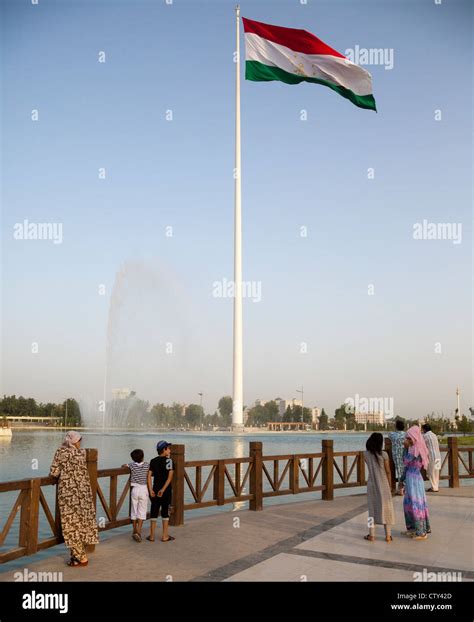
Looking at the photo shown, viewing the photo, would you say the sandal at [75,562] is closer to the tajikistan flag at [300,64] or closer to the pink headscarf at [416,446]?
the pink headscarf at [416,446]

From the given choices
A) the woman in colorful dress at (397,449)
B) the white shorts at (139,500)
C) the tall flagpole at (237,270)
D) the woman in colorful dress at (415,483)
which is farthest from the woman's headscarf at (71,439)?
the tall flagpole at (237,270)

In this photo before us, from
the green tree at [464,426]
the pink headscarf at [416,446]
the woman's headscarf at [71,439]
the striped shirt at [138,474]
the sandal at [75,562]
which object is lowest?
the green tree at [464,426]

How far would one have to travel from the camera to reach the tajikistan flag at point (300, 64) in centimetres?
1844

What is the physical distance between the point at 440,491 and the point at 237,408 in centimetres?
6857

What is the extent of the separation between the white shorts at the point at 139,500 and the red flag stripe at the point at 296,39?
14.0 metres

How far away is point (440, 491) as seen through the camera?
1905 cm

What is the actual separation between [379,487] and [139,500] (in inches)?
173

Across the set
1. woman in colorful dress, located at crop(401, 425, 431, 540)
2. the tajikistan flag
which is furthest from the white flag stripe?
woman in colorful dress, located at crop(401, 425, 431, 540)

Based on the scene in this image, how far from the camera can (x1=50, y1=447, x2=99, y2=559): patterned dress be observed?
917 cm

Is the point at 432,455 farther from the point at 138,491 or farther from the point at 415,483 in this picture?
the point at 138,491

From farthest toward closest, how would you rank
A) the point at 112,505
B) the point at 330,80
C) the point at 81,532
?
1. the point at 330,80
2. the point at 112,505
3. the point at 81,532
